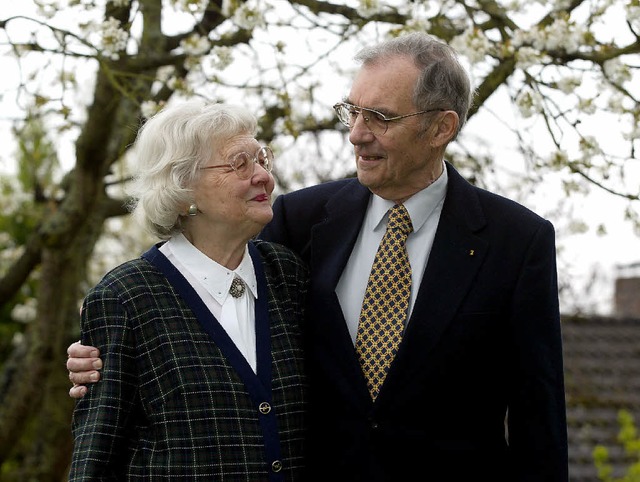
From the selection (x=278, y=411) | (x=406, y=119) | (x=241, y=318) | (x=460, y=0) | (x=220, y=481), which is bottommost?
(x=220, y=481)

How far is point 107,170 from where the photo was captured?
19.7ft

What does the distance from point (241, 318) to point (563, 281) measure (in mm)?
2829

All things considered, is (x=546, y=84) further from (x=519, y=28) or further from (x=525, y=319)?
(x=525, y=319)

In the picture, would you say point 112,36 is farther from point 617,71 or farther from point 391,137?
point 617,71

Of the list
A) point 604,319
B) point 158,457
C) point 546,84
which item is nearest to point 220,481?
point 158,457

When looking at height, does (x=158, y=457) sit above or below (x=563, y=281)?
below

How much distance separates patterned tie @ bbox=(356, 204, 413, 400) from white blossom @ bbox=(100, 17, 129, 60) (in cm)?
182

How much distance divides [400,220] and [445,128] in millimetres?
303

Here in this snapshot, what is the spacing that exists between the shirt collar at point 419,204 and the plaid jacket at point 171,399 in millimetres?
546

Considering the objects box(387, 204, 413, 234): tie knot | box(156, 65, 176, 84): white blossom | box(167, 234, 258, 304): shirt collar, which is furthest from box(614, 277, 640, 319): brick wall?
box(167, 234, 258, 304): shirt collar

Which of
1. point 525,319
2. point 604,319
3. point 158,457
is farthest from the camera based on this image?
point 604,319

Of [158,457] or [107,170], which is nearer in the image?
[158,457]

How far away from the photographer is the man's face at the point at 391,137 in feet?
9.95

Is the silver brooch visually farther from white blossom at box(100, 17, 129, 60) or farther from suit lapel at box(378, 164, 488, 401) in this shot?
white blossom at box(100, 17, 129, 60)
